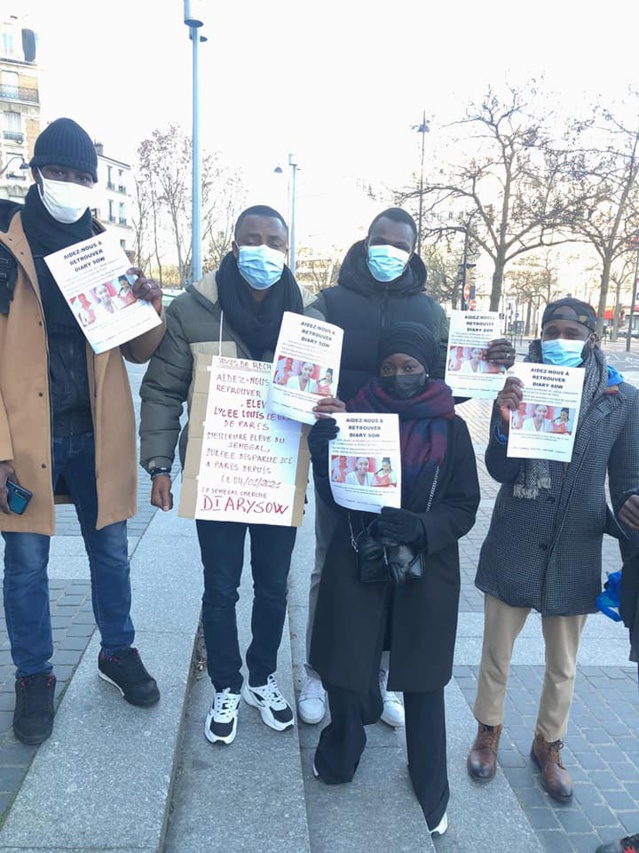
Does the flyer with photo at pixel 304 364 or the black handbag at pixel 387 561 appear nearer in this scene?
the black handbag at pixel 387 561

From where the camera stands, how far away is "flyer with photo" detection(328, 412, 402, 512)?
2375 millimetres

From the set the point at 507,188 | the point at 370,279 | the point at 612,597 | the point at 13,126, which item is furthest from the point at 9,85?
the point at 612,597

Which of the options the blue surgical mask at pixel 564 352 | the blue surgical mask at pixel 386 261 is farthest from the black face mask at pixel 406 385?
the blue surgical mask at pixel 386 261

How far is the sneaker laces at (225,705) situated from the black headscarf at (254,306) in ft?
4.79

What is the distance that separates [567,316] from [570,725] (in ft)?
6.97

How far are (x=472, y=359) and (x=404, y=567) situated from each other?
0.88 meters

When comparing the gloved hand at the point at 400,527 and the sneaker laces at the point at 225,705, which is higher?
the gloved hand at the point at 400,527

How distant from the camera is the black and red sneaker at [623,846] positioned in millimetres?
2510

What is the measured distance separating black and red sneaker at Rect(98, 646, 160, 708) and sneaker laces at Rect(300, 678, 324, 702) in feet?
2.42

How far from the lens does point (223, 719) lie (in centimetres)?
284

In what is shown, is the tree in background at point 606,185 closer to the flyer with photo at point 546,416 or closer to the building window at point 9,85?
the flyer with photo at point 546,416

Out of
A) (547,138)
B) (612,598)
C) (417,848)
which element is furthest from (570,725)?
(547,138)

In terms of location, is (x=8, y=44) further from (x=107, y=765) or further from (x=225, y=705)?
(x=107, y=765)

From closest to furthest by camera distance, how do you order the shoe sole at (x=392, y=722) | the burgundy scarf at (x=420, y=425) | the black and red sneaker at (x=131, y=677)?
the burgundy scarf at (x=420, y=425)
the black and red sneaker at (x=131, y=677)
the shoe sole at (x=392, y=722)
